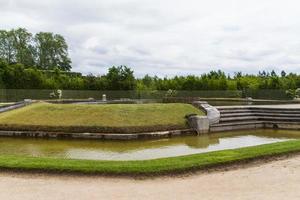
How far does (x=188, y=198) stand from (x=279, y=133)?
1383 cm

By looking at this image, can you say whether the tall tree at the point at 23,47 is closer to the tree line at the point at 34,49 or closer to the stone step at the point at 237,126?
the tree line at the point at 34,49

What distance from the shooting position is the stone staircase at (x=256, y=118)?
70.6 ft

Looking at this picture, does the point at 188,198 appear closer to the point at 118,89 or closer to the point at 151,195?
the point at 151,195

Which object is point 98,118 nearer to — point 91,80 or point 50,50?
point 91,80

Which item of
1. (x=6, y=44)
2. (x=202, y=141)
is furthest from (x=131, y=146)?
(x=6, y=44)

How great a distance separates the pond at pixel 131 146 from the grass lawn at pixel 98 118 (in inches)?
48.7

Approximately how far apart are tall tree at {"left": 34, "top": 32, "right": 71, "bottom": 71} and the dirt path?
77.7 metres

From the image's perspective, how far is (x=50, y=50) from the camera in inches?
3307

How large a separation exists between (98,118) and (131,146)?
14.5ft

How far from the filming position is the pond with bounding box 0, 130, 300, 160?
13.5 m

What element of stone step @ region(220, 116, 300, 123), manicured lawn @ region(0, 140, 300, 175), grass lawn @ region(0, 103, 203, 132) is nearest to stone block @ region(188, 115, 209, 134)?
grass lawn @ region(0, 103, 203, 132)

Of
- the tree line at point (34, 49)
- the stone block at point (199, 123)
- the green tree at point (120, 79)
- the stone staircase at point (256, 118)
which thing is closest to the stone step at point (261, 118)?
the stone staircase at point (256, 118)

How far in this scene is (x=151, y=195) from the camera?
24.4 feet

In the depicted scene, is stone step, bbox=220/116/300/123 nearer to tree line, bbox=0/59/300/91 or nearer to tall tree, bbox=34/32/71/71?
tree line, bbox=0/59/300/91
